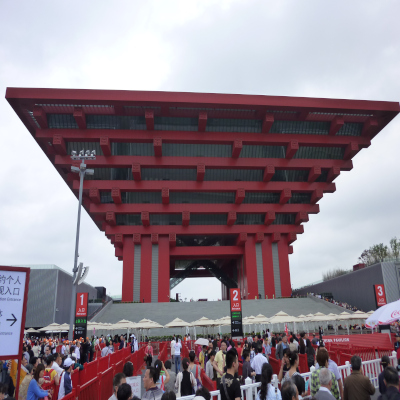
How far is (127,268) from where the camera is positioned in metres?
48.4

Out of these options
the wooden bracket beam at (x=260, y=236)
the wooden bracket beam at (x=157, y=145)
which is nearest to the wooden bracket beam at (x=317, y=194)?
the wooden bracket beam at (x=260, y=236)

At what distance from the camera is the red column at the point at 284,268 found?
166 feet

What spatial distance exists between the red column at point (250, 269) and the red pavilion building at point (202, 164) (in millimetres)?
130

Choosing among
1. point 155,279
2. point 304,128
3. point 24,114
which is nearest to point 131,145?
point 24,114

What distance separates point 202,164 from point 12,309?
41360mm

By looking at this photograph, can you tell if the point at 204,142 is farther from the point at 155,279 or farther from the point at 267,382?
the point at 267,382

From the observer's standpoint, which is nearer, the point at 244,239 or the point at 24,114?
the point at 24,114

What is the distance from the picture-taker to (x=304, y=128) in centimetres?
4997

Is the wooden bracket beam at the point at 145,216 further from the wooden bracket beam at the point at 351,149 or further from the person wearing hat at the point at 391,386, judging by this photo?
the person wearing hat at the point at 391,386

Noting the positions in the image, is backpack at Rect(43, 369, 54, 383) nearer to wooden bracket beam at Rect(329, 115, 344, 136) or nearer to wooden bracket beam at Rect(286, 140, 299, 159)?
wooden bracket beam at Rect(286, 140, 299, 159)

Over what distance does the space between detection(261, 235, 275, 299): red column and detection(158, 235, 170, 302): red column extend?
12.7 metres

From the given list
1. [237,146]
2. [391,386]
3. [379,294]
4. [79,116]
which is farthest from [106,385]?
[237,146]

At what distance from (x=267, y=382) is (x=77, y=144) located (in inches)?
1773

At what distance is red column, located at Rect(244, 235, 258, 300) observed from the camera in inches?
1959
